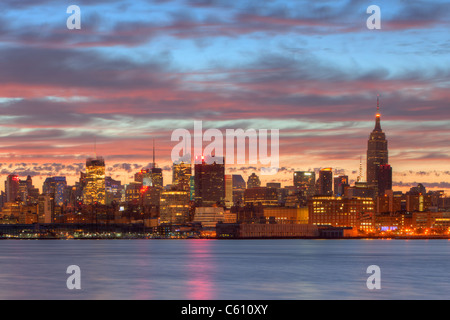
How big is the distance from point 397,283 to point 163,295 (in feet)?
81.5

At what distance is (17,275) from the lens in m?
87.9

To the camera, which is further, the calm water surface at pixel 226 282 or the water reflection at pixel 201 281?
the calm water surface at pixel 226 282

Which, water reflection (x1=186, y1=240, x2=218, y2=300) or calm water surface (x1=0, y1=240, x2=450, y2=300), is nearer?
water reflection (x1=186, y1=240, x2=218, y2=300)

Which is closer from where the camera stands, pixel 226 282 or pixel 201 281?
pixel 226 282

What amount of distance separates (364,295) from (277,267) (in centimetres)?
3702
